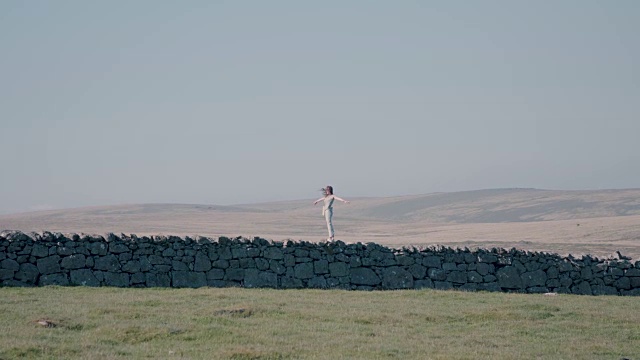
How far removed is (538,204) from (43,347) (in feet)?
403

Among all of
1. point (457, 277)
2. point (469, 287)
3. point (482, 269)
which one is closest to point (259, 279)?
point (457, 277)

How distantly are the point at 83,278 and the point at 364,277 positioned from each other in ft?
25.6

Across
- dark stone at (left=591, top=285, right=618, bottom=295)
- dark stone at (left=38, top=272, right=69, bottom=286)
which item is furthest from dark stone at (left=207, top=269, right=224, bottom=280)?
dark stone at (left=591, top=285, right=618, bottom=295)

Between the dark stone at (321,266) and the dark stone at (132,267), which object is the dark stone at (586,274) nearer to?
the dark stone at (321,266)

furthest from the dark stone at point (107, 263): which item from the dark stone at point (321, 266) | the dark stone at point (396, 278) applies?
the dark stone at point (396, 278)

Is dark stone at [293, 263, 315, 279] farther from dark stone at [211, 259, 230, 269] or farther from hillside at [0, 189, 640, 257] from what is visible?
hillside at [0, 189, 640, 257]

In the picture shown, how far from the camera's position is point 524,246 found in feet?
157

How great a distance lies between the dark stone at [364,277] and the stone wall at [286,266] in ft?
0.09

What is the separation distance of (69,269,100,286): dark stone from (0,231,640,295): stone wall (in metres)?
0.03

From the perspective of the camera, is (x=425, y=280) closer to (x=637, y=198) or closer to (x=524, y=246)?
(x=524, y=246)

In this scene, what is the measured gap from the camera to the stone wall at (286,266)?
23172 mm

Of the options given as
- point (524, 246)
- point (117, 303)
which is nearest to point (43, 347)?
point (117, 303)

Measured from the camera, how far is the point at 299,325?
1797cm

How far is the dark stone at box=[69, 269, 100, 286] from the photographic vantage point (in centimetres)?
2320
